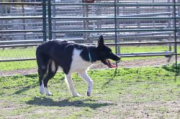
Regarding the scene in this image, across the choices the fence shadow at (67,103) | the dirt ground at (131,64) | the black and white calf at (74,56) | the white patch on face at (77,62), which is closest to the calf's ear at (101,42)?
the black and white calf at (74,56)

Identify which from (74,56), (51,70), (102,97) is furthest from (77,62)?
(51,70)

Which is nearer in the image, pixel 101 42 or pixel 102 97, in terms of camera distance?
pixel 102 97

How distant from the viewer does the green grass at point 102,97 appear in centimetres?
Result: 713

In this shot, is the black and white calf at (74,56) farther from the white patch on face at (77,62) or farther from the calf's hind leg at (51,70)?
the calf's hind leg at (51,70)

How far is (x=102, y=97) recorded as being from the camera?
876 centimetres

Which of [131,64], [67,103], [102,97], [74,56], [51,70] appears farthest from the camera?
[131,64]

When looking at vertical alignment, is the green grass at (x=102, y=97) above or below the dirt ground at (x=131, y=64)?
below

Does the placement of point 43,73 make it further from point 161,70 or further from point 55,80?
point 161,70

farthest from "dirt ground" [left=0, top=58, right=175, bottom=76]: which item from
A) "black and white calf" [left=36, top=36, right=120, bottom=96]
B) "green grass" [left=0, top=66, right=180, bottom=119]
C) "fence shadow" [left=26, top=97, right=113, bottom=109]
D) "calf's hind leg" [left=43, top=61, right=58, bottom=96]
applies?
"fence shadow" [left=26, top=97, right=113, bottom=109]

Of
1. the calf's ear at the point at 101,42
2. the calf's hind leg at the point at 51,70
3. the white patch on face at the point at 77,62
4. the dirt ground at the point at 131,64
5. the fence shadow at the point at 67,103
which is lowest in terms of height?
the fence shadow at the point at 67,103

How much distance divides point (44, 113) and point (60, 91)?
2549 mm

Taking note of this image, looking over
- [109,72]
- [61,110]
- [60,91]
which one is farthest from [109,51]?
[109,72]

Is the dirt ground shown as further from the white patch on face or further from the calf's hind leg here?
the white patch on face

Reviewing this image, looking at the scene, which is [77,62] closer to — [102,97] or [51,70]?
[102,97]
